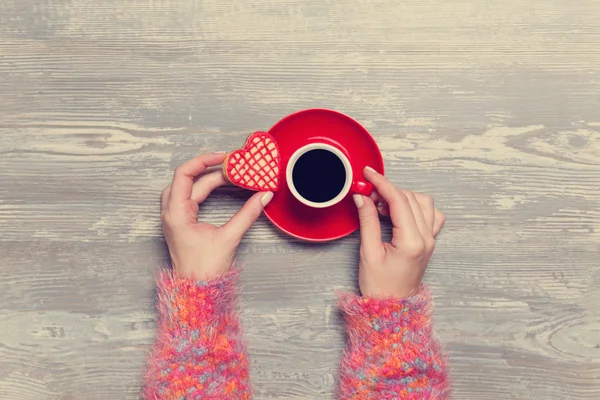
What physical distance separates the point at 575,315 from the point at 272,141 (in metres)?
0.61

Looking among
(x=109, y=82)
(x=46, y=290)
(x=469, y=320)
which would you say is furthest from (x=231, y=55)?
(x=469, y=320)

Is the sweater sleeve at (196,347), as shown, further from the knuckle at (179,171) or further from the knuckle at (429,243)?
the knuckle at (429,243)

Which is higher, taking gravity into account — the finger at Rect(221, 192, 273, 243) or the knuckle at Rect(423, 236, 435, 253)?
the finger at Rect(221, 192, 273, 243)

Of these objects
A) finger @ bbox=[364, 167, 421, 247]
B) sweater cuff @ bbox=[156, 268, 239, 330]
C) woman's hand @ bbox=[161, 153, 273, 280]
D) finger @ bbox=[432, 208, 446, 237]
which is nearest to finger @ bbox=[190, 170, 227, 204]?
woman's hand @ bbox=[161, 153, 273, 280]

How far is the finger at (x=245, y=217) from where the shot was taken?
81 cm

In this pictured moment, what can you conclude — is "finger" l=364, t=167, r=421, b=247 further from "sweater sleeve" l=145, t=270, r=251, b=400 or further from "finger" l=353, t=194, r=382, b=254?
"sweater sleeve" l=145, t=270, r=251, b=400

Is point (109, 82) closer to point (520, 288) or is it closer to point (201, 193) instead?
point (201, 193)

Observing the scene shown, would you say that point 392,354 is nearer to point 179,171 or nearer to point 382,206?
point 382,206

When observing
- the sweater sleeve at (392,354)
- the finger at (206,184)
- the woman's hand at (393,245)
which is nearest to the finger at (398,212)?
the woman's hand at (393,245)

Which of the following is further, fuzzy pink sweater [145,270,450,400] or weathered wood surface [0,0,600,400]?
weathered wood surface [0,0,600,400]

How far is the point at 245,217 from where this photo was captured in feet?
2.66

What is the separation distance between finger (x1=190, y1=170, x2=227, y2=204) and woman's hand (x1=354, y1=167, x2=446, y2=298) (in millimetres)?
229

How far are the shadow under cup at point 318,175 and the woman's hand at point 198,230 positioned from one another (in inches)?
2.3

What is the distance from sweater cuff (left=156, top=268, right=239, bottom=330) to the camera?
31.6 inches
